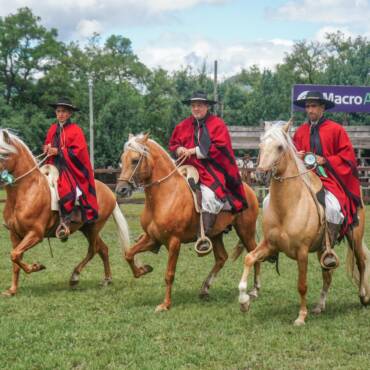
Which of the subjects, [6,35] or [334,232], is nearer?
[334,232]

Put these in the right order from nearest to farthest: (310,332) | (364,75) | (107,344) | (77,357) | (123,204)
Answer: (77,357) < (107,344) < (310,332) < (123,204) < (364,75)

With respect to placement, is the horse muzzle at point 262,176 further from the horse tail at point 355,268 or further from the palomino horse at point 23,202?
the palomino horse at point 23,202

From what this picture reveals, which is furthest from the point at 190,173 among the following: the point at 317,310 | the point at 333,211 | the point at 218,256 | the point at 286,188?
the point at 317,310

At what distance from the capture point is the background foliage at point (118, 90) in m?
45.4

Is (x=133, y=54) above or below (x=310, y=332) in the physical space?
above

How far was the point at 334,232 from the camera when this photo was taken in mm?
7910

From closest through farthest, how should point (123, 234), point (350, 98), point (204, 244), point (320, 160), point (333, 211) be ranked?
point (333, 211)
point (320, 160)
point (204, 244)
point (123, 234)
point (350, 98)

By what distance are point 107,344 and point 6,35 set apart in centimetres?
5046

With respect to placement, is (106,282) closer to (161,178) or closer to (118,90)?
(161,178)

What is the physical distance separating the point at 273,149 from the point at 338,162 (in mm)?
1137

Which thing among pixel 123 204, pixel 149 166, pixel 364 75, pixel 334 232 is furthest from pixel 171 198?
pixel 364 75

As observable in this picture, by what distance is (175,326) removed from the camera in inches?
294

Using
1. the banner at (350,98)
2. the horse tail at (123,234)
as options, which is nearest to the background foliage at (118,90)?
the banner at (350,98)

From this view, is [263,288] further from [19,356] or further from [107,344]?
[19,356]
